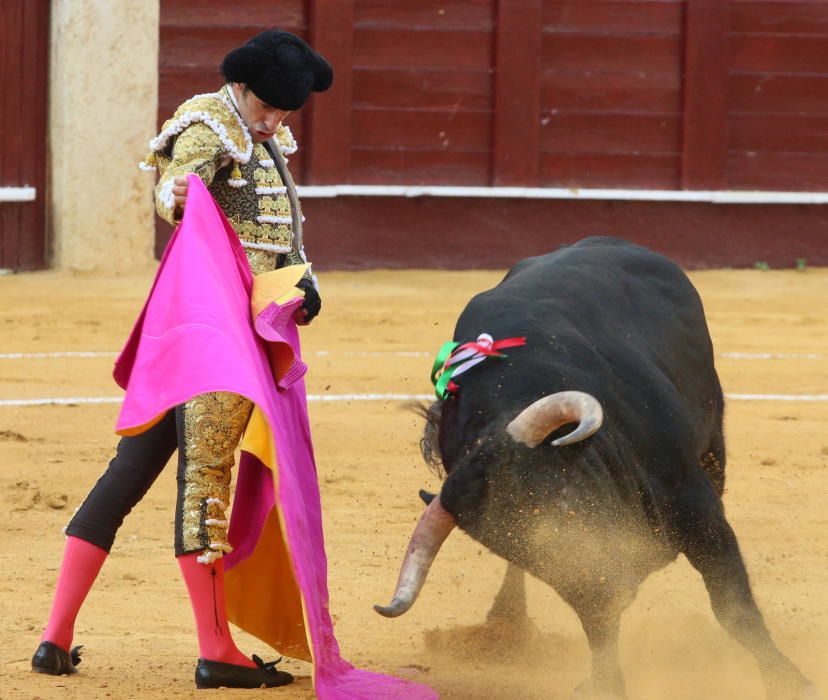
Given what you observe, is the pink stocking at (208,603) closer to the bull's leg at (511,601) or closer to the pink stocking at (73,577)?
the pink stocking at (73,577)

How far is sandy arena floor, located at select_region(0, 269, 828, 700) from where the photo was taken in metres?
2.67

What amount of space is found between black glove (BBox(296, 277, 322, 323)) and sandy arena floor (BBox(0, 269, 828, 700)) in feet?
2.05

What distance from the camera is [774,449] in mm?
4598

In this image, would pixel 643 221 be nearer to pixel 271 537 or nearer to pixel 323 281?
pixel 323 281

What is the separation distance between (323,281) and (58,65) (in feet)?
5.66

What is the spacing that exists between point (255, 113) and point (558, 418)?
0.72 meters

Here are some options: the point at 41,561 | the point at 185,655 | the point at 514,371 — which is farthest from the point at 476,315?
the point at 41,561

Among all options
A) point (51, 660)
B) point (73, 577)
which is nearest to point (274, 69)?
point (73, 577)

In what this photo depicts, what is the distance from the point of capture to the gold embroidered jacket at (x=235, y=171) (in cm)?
240

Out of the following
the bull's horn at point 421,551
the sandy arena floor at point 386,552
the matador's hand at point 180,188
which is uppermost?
the matador's hand at point 180,188

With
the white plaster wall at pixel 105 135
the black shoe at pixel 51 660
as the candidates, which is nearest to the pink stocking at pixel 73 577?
the black shoe at pixel 51 660

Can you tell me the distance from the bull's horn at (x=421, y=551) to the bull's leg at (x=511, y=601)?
0.79m

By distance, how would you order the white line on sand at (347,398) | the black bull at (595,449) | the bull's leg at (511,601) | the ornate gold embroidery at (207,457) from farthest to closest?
the white line on sand at (347,398) < the bull's leg at (511,601) < the ornate gold embroidery at (207,457) < the black bull at (595,449)

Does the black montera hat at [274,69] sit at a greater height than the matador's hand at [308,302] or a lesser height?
greater
